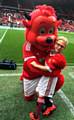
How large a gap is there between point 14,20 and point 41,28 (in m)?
29.3

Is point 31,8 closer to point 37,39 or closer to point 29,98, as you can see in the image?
point 29,98

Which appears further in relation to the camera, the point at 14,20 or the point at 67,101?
the point at 14,20

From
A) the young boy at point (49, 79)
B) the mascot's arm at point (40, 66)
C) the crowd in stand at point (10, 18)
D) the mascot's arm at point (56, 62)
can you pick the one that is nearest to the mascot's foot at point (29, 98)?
the young boy at point (49, 79)

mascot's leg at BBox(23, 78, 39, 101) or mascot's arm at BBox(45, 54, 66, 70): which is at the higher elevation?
mascot's arm at BBox(45, 54, 66, 70)

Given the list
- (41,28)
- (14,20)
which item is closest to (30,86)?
(41,28)

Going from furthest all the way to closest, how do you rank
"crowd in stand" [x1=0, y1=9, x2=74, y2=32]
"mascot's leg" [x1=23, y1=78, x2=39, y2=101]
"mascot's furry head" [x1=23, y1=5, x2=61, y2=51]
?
"crowd in stand" [x1=0, y1=9, x2=74, y2=32]
"mascot's leg" [x1=23, y1=78, x2=39, y2=101]
"mascot's furry head" [x1=23, y1=5, x2=61, y2=51]

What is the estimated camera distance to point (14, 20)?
1318 inches

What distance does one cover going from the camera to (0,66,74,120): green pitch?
15.2ft

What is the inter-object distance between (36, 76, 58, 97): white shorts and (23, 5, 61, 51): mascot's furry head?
0.52 metres

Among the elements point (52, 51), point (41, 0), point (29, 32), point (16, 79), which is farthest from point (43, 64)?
point (41, 0)

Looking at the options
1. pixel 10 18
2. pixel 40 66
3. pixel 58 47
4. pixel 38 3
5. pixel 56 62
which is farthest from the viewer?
pixel 38 3

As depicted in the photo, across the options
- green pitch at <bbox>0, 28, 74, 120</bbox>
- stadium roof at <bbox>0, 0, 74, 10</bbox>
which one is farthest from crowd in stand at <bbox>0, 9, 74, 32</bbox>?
green pitch at <bbox>0, 28, 74, 120</bbox>

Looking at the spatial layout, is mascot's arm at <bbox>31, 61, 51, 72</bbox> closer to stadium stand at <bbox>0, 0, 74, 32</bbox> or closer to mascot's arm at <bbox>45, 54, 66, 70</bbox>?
mascot's arm at <bbox>45, 54, 66, 70</bbox>

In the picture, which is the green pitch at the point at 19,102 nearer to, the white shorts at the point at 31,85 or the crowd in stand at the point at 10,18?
the white shorts at the point at 31,85
